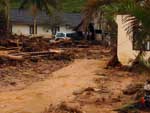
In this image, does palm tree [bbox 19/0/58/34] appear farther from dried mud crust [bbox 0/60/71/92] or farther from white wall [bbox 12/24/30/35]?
dried mud crust [bbox 0/60/71/92]

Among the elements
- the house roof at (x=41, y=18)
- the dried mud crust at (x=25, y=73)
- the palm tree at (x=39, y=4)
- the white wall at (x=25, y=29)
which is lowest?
the dried mud crust at (x=25, y=73)

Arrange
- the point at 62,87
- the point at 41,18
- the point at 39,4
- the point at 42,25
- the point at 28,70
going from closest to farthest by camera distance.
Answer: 1. the point at 62,87
2. the point at 28,70
3. the point at 39,4
4. the point at 42,25
5. the point at 41,18

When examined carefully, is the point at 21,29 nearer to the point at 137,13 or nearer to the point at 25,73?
the point at 25,73

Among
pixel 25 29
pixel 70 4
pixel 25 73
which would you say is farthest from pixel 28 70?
pixel 70 4

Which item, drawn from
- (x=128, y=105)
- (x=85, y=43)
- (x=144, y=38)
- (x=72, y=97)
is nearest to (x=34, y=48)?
(x=85, y=43)

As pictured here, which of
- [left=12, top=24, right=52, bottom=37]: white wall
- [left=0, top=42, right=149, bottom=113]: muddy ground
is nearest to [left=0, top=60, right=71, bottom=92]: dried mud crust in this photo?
[left=0, top=42, right=149, bottom=113]: muddy ground

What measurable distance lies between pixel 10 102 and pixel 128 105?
13.4 ft

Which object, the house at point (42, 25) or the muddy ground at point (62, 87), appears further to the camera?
the house at point (42, 25)

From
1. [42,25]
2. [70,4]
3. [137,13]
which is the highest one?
[70,4]

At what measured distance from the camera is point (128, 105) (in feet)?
47.0

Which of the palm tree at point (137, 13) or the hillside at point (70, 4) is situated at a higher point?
the hillside at point (70, 4)

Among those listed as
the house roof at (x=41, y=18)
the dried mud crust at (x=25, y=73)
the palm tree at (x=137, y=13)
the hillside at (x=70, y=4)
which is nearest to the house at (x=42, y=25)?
the house roof at (x=41, y=18)

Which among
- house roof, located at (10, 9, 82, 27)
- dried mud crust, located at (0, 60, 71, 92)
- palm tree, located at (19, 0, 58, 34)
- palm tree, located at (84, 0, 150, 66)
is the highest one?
palm tree, located at (19, 0, 58, 34)

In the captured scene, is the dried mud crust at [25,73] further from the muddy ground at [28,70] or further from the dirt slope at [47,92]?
the dirt slope at [47,92]
